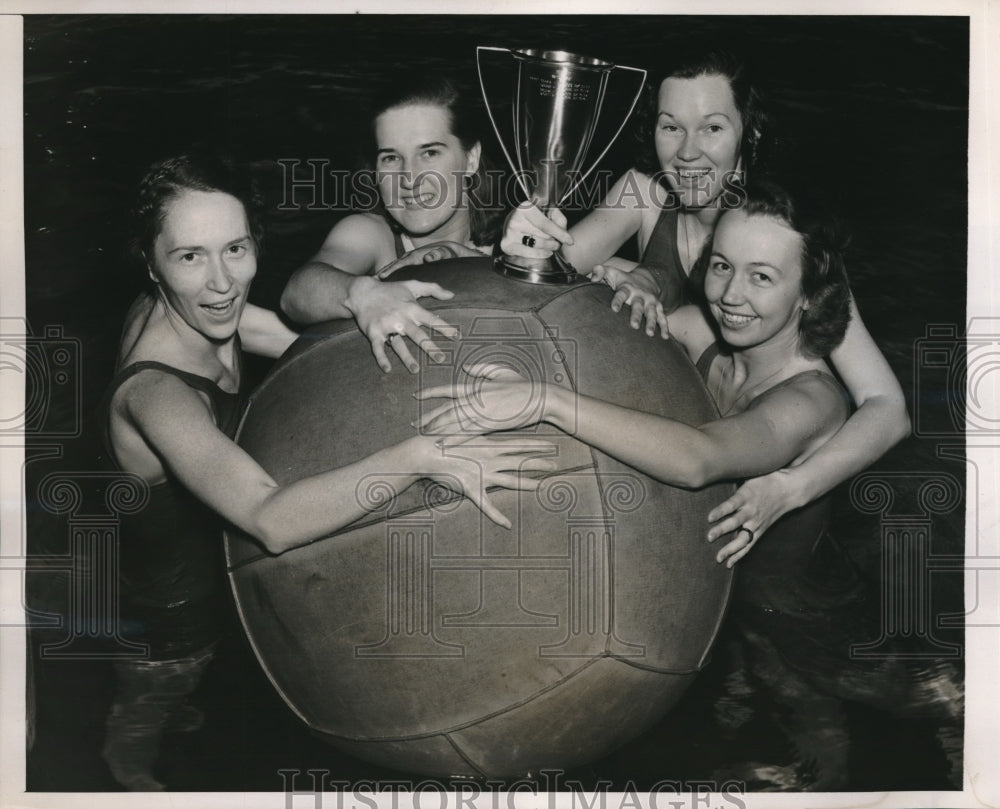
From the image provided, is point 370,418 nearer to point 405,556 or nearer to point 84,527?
point 405,556

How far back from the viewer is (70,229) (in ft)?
8.67

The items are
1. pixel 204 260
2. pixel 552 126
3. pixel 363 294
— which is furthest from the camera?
Result: pixel 204 260

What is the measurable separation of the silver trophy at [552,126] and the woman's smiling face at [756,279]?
41cm

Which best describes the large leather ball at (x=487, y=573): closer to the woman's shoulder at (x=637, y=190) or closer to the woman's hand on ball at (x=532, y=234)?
the woman's hand on ball at (x=532, y=234)

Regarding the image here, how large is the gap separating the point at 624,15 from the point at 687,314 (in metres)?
0.80

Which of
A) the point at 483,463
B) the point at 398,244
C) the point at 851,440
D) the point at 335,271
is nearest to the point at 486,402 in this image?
the point at 483,463

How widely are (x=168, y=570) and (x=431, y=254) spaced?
1.02 metres

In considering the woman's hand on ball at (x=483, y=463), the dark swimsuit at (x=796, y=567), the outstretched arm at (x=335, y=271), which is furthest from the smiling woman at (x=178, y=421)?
the dark swimsuit at (x=796, y=567)

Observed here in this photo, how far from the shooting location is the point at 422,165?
2.55 meters

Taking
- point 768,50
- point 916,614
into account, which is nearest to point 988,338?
point 916,614

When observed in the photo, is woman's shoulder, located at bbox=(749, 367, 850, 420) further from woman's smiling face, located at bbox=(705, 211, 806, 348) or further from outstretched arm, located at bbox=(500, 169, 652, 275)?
outstretched arm, located at bbox=(500, 169, 652, 275)

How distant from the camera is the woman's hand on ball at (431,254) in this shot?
247 centimetres

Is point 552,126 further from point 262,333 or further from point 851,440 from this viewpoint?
point 851,440

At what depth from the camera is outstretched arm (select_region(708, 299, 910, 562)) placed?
2457 millimetres
